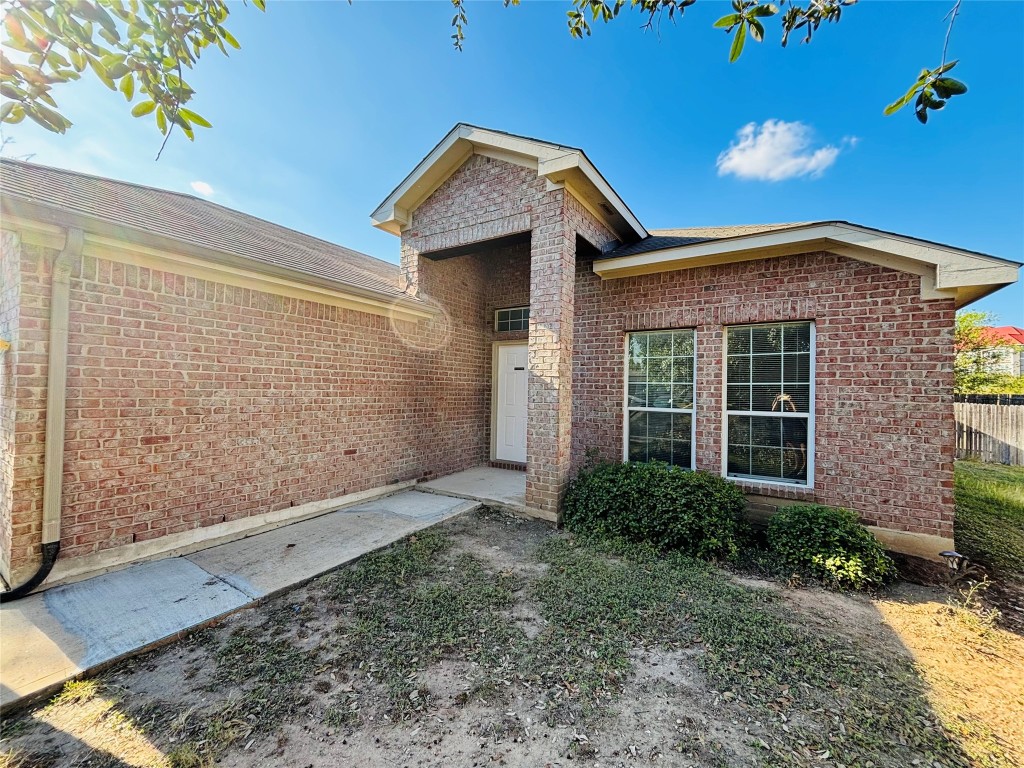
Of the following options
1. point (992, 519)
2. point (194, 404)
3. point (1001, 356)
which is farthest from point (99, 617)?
point (1001, 356)

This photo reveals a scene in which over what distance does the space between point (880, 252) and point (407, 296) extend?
625cm

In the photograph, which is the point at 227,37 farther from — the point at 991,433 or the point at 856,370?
the point at 991,433

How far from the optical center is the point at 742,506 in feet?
15.5

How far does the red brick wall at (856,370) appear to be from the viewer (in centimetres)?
423

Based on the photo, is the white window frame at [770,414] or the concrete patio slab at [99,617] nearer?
the concrete patio slab at [99,617]

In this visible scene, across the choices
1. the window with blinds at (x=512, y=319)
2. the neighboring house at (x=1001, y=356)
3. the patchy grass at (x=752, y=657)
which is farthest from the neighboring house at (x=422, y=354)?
the neighboring house at (x=1001, y=356)

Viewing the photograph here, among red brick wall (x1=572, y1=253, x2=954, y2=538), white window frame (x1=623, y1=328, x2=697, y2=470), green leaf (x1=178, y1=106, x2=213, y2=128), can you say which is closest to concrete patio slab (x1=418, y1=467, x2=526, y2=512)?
white window frame (x1=623, y1=328, x2=697, y2=470)

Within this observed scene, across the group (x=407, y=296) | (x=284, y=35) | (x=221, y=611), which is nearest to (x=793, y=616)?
(x=221, y=611)

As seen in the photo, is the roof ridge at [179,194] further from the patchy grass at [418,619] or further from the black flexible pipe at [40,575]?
the patchy grass at [418,619]

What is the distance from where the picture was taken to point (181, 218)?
197 inches

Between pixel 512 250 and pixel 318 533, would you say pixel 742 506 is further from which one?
pixel 512 250

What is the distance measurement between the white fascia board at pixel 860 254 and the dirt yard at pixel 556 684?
10.3ft

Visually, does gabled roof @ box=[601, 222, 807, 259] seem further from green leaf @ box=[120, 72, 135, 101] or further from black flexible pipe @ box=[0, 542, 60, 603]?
black flexible pipe @ box=[0, 542, 60, 603]

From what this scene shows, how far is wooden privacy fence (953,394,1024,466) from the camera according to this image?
9899 mm
